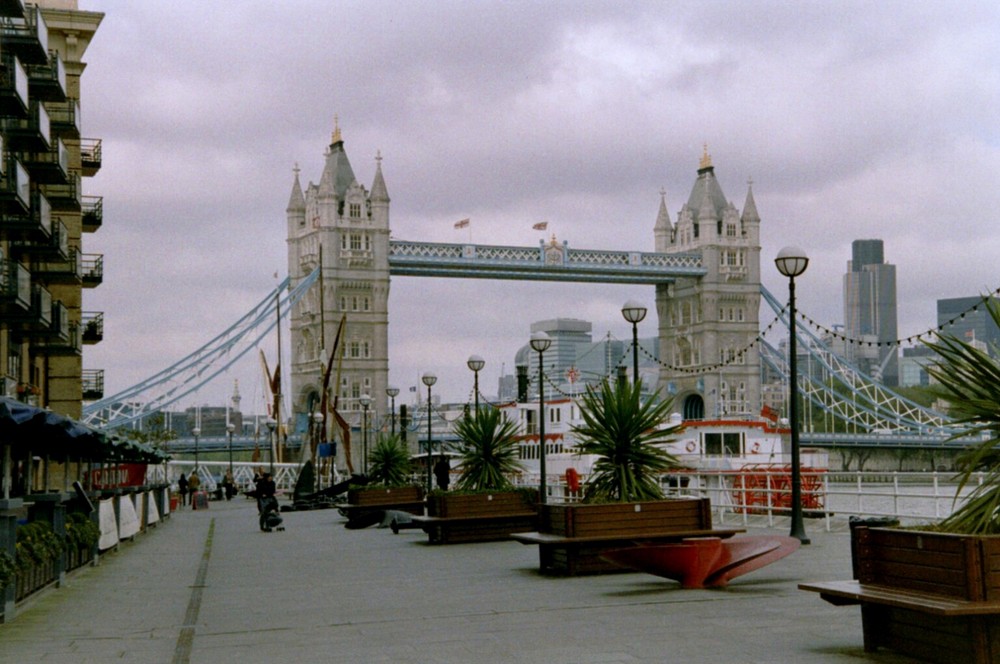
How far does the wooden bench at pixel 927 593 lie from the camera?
728 centimetres

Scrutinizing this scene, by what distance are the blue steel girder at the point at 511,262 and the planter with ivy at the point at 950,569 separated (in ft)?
273

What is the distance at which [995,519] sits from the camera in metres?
7.70

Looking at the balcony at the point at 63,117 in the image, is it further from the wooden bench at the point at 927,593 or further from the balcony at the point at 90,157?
the wooden bench at the point at 927,593

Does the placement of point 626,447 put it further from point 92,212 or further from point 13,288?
point 92,212

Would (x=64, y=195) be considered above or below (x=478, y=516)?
above

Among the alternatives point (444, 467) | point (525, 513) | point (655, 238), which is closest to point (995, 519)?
point (525, 513)

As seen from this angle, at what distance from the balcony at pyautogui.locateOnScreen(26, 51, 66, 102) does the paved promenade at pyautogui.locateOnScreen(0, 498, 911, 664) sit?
23524mm

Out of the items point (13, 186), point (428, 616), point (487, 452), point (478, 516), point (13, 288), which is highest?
point (13, 186)

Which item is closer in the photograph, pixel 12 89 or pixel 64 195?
pixel 12 89

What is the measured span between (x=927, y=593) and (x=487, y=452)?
1297 centimetres

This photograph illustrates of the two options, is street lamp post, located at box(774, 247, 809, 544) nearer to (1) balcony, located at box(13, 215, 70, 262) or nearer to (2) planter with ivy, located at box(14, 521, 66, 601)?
(2) planter with ivy, located at box(14, 521, 66, 601)

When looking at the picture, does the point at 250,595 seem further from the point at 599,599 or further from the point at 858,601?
the point at 858,601

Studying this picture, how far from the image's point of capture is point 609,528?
45.3ft

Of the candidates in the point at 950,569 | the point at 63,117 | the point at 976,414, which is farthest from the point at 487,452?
the point at 63,117
